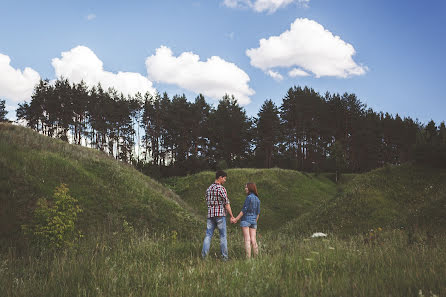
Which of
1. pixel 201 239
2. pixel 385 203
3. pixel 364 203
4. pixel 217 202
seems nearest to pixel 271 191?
pixel 364 203

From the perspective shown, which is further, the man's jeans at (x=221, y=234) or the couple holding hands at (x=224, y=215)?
the couple holding hands at (x=224, y=215)

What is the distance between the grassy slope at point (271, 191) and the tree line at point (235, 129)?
21.3 meters

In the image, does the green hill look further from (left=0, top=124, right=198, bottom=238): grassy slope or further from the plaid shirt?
the plaid shirt

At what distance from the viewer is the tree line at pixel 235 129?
6169 centimetres

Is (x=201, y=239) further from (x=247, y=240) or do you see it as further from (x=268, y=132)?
(x=268, y=132)

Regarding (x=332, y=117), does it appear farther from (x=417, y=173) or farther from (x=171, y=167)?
(x=417, y=173)

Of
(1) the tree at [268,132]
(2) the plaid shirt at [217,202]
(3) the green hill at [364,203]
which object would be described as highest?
(1) the tree at [268,132]

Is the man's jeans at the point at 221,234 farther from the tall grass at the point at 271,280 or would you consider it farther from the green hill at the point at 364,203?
the green hill at the point at 364,203

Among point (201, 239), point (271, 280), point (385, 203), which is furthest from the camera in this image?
point (385, 203)

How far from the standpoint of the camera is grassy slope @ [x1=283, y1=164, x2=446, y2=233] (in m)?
16.8

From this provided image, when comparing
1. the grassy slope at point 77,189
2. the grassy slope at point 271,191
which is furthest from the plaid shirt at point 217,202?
the grassy slope at point 271,191

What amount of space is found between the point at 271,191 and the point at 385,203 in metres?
14.8

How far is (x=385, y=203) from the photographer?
20.1m

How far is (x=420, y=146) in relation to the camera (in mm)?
23031
